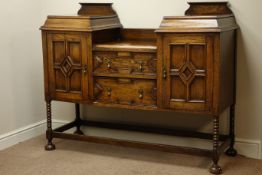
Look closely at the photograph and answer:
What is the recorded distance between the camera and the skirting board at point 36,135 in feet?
10.5

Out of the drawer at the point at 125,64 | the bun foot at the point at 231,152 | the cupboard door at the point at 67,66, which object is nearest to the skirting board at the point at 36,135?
the bun foot at the point at 231,152

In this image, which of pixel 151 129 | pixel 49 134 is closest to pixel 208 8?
pixel 151 129

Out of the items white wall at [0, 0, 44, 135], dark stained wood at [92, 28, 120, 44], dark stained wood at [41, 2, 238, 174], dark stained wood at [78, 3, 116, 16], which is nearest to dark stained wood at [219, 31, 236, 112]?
dark stained wood at [41, 2, 238, 174]

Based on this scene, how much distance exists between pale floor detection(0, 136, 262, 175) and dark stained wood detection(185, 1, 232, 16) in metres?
1.06

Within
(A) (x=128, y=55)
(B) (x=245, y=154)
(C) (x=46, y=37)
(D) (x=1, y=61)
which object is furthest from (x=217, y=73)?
(D) (x=1, y=61)

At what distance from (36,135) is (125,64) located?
1.27m

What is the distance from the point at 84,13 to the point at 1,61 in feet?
2.51

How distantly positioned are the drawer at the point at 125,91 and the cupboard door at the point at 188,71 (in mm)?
135

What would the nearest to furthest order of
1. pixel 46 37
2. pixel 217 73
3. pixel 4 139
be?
pixel 217 73 → pixel 46 37 → pixel 4 139

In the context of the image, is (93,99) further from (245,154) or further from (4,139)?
(245,154)

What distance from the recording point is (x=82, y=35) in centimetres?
307

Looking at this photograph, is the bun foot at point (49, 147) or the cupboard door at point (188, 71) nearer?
the cupboard door at point (188, 71)

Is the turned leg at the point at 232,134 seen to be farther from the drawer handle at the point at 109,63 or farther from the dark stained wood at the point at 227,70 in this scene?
the drawer handle at the point at 109,63

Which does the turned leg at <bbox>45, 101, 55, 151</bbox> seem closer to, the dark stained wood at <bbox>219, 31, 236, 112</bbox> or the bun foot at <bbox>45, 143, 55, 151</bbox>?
the bun foot at <bbox>45, 143, 55, 151</bbox>
